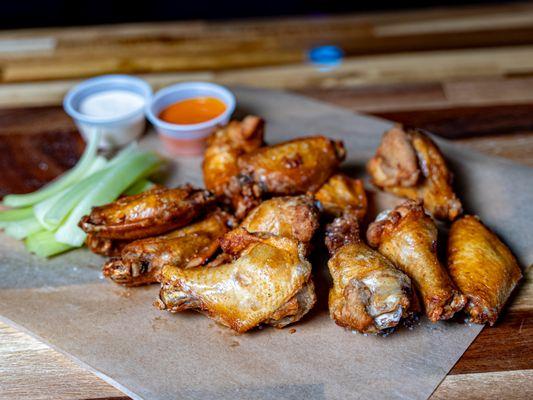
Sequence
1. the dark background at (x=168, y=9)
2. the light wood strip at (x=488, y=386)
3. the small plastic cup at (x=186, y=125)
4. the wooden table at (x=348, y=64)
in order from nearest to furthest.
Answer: the light wood strip at (x=488, y=386), the small plastic cup at (x=186, y=125), the wooden table at (x=348, y=64), the dark background at (x=168, y=9)

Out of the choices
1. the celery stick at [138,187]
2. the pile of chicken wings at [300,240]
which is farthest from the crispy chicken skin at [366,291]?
the celery stick at [138,187]

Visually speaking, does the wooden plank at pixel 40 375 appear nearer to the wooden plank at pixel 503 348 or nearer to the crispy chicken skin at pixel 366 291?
the crispy chicken skin at pixel 366 291

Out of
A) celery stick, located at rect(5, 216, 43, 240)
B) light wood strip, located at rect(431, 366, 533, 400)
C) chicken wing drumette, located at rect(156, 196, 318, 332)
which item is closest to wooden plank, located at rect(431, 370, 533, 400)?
light wood strip, located at rect(431, 366, 533, 400)

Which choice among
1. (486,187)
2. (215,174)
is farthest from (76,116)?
(486,187)

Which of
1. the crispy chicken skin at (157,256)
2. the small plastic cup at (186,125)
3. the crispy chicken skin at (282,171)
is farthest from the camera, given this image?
the small plastic cup at (186,125)

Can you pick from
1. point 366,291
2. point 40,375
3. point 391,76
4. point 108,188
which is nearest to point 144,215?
point 108,188

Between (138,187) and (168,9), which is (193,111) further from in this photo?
A: (168,9)

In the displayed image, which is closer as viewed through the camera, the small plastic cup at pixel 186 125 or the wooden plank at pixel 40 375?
the wooden plank at pixel 40 375
